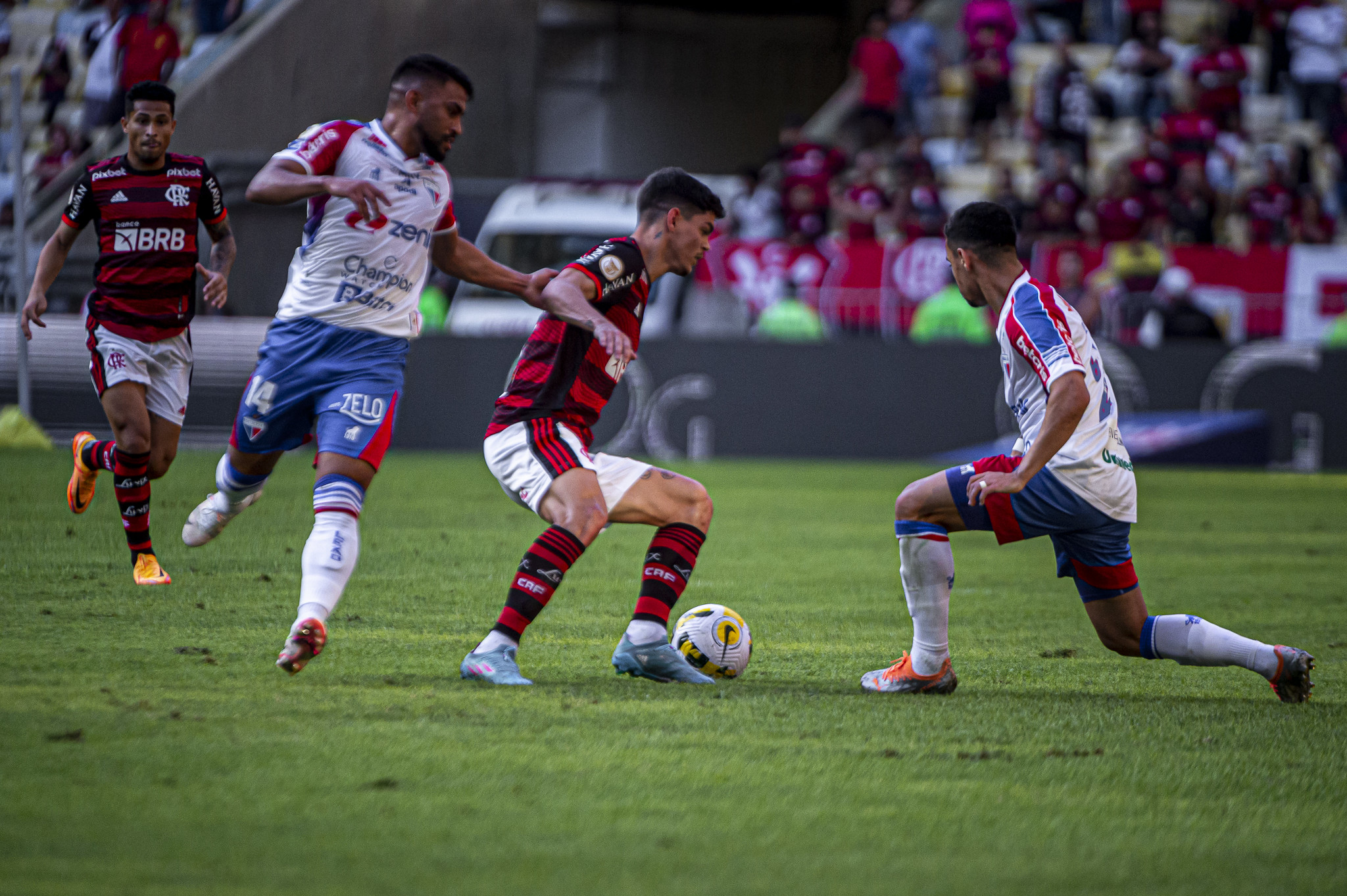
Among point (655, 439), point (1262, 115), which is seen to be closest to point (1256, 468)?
point (655, 439)

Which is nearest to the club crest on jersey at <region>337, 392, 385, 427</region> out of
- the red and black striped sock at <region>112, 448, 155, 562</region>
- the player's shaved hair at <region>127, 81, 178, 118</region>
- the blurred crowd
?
the red and black striped sock at <region>112, 448, 155, 562</region>

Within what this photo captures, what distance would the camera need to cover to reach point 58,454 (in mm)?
14828

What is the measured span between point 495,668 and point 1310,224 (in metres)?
18.2

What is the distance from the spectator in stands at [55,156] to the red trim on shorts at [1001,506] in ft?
64.2

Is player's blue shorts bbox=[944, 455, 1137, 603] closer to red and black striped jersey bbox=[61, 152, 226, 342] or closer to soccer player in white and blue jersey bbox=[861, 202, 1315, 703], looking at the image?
soccer player in white and blue jersey bbox=[861, 202, 1315, 703]

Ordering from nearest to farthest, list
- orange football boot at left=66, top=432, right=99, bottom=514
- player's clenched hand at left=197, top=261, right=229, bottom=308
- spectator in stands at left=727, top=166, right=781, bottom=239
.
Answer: player's clenched hand at left=197, top=261, right=229, bottom=308 < orange football boot at left=66, top=432, right=99, bottom=514 < spectator in stands at left=727, top=166, right=781, bottom=239

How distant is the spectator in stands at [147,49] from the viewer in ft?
69.2

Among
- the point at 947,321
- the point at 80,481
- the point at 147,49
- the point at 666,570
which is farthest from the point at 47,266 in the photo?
the point at 147,49

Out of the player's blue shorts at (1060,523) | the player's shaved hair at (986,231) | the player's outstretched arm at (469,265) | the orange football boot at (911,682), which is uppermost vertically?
the player's shaved hair at (986,231)

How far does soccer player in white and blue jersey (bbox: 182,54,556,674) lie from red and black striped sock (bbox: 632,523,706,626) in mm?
968

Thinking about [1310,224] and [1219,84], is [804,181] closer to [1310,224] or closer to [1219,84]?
[1219,84]

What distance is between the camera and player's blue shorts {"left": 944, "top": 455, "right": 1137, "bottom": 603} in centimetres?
525

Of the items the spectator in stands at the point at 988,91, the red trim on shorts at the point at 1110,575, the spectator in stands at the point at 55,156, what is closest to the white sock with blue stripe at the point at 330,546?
the red trim on shorts at the point at 1110,575

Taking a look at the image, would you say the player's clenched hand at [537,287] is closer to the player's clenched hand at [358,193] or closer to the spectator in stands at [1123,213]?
the player's clenched hand at [358,193]
